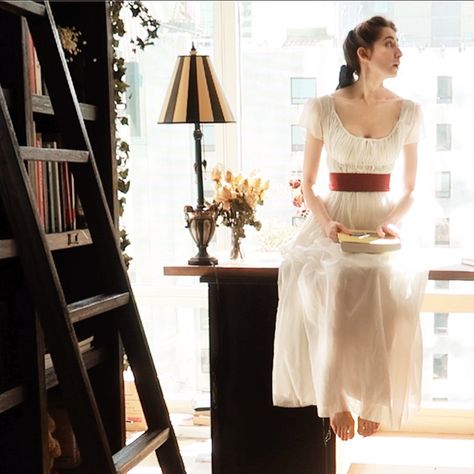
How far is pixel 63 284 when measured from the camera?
9.30ft

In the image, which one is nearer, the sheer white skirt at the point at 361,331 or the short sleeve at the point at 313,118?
the sheer white skirt at the point at 361,331

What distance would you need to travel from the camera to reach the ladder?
2066mm

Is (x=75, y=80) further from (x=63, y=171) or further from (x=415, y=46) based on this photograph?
(x=415, y=46)

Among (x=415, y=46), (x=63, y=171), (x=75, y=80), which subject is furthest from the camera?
(x=415, y=46)

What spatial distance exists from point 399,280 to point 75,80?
1224mm

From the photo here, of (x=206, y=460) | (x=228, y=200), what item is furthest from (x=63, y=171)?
(x=206, y=460)

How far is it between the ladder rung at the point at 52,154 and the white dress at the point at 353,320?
872mm

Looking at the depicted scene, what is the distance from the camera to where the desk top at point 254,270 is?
9.47ft

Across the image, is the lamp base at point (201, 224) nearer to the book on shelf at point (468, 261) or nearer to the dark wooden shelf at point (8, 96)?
the book on shelf at point (468, 261)

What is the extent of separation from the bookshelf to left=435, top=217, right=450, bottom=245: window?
177cm

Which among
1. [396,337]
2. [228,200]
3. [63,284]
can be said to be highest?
[228,200]

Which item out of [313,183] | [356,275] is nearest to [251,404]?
[356,275]

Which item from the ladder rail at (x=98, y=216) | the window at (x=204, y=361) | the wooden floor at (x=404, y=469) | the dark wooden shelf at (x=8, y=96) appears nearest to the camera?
the dark wooden shelf at (x=8, y=96)

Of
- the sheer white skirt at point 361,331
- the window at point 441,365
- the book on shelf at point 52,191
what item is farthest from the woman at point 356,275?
the window at point 441,365
